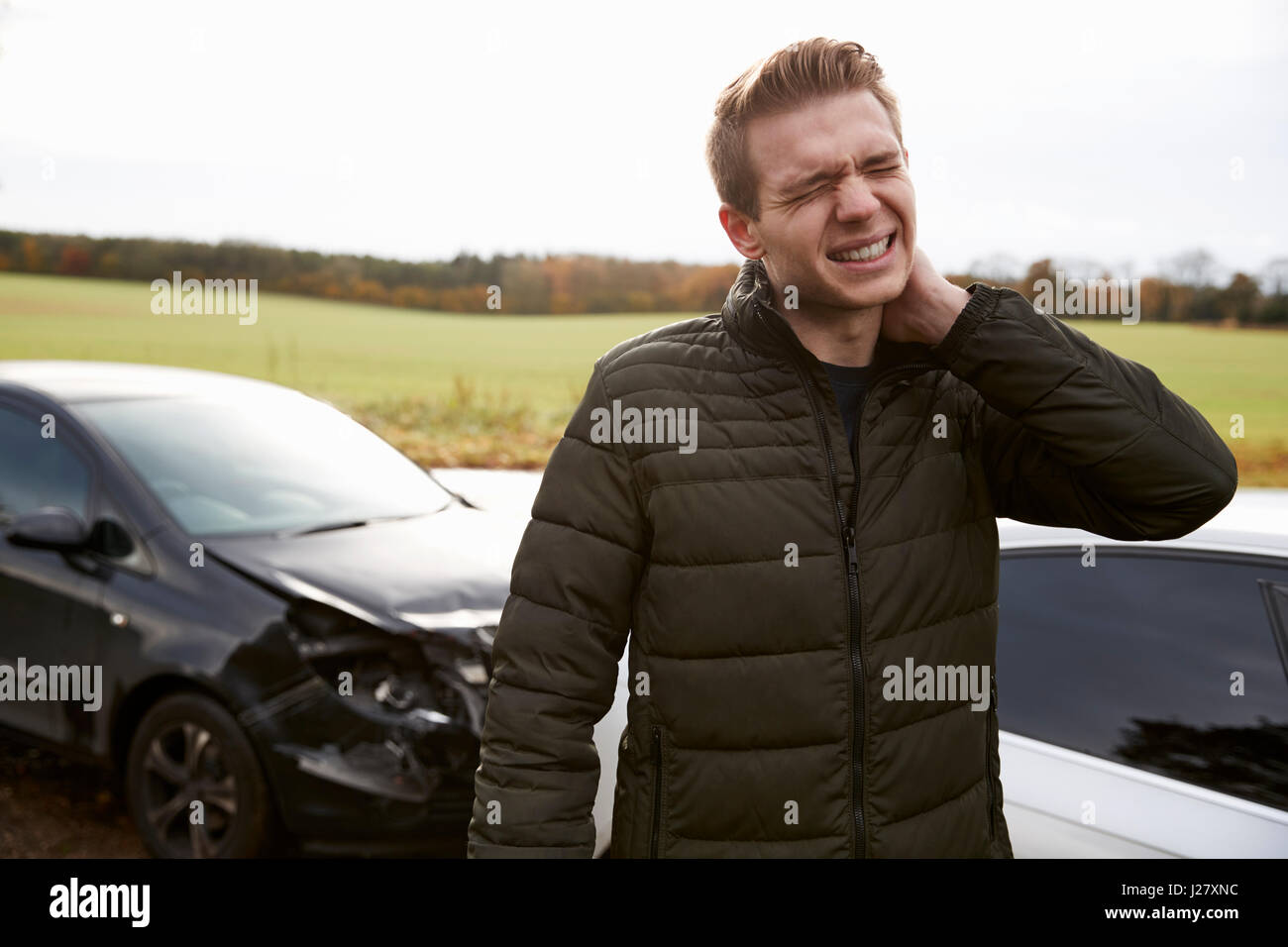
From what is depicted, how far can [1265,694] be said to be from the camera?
219cm

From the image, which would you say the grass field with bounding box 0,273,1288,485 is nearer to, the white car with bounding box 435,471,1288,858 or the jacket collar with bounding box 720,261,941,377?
the white car with bounding box 435,471,1288,858

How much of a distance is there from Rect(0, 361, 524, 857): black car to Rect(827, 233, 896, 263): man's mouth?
2.22 m

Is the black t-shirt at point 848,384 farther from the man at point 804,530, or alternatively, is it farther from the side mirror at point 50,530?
the side mirror at point 50,530

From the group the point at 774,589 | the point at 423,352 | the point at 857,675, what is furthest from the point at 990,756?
the point at 423,352

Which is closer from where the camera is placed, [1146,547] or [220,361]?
[1146,547]

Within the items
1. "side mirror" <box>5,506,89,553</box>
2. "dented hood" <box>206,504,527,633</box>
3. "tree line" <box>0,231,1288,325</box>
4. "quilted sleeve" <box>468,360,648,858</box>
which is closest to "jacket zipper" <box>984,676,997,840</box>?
"quilted sleeve" <box>468,360,648,858</box>

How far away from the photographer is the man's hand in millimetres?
1729

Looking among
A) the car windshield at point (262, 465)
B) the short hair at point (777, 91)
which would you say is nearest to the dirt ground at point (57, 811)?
the car windshield at point (262, 465)

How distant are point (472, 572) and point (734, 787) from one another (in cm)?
242

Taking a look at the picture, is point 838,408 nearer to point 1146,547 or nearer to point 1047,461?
point 1047,461

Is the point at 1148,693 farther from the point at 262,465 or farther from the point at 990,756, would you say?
the point at 262,465

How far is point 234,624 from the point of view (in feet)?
11.6
